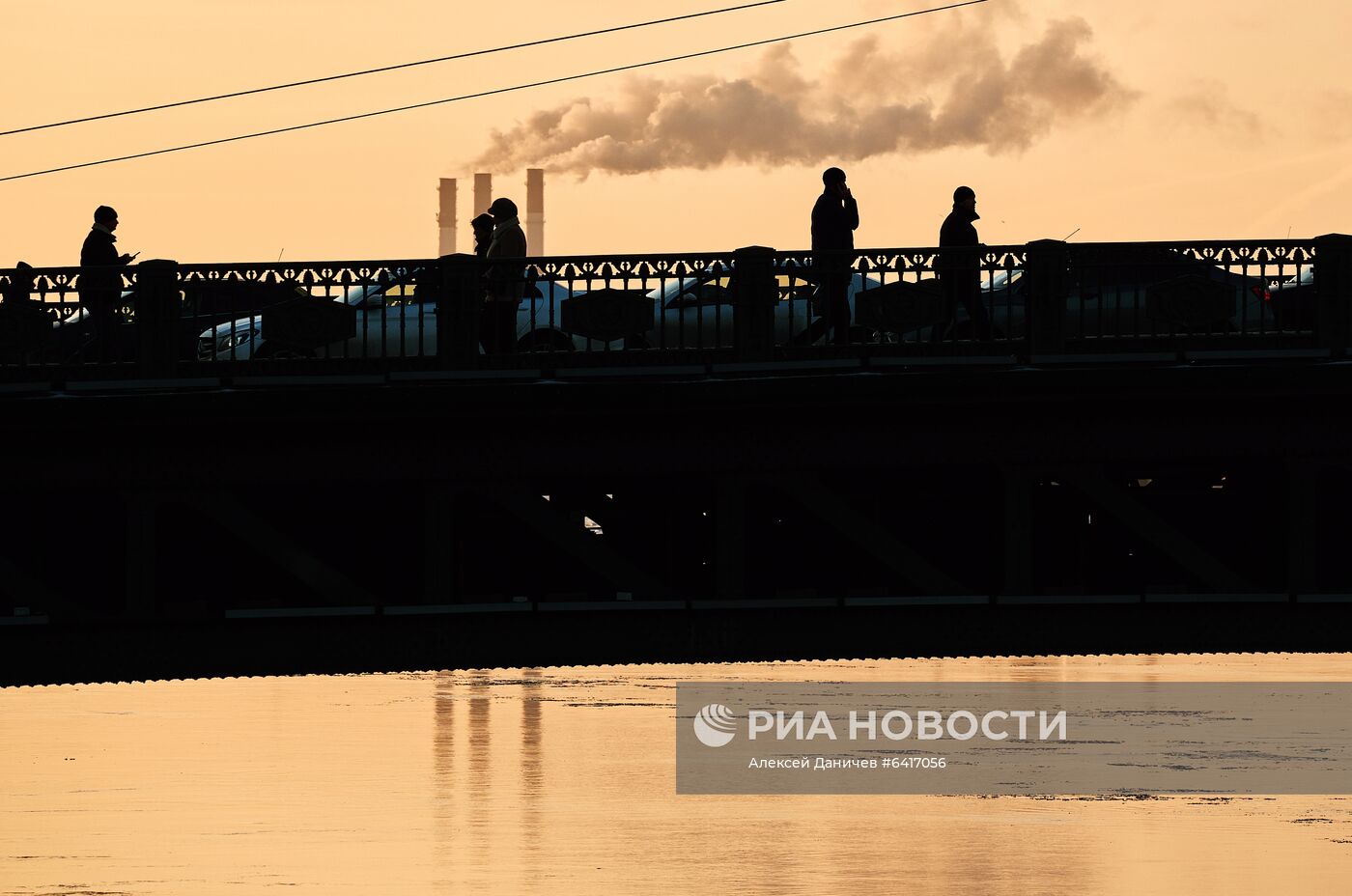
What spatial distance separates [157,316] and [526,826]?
4336 centimetres

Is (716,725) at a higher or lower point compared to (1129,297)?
lower

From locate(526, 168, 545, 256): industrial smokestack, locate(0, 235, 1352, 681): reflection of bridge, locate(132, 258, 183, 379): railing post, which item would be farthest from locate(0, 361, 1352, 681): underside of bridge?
→ locate(526, 168, 545, 256): industrial smokestack

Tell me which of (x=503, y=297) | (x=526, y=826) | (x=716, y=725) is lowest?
(x=716, y=725)

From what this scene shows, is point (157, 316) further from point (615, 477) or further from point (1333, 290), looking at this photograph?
point (1333, 290)

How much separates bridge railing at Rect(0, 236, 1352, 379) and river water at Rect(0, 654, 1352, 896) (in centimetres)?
2742

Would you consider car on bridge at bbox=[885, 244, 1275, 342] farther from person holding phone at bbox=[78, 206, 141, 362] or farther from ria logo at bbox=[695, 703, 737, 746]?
ria logo at bbox=[695, 703, 737, 746]

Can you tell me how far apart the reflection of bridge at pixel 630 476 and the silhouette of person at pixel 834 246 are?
15.1 inches

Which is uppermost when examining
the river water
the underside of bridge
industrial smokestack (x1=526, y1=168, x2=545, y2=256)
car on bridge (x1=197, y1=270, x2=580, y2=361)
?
industrial smokestack (x1=526, y1=168, x2=545, y2=256)

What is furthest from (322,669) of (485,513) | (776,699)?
(776,699)

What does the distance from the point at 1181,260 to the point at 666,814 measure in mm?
48501

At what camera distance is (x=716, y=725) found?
95.0m

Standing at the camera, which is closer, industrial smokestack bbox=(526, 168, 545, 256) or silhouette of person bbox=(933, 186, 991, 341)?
silhouette of person bbox=(933, 186, 991, 341)

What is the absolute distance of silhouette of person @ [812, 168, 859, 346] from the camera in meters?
17.7

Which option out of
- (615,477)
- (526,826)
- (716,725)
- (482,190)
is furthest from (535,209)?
(615,477)
